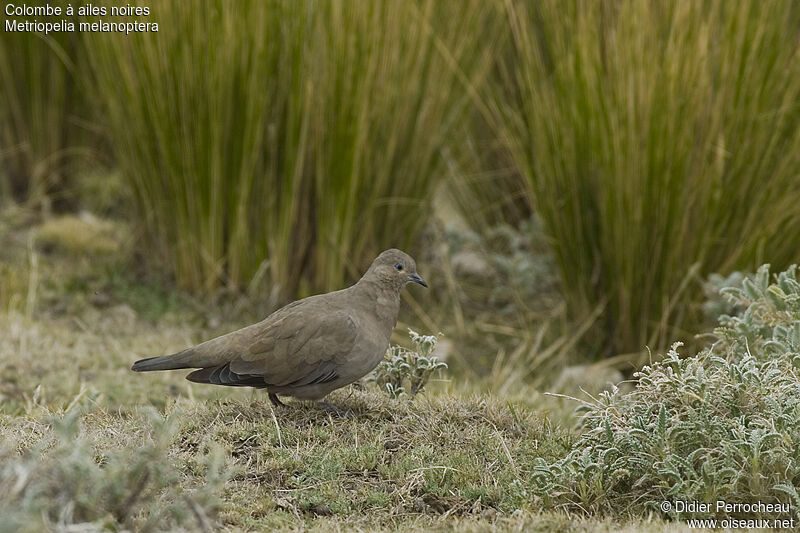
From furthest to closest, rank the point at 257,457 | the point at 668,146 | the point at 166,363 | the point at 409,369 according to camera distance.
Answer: the point at 668,146 → the point at 409,369 → the point at 166,363 → the point at 257,457

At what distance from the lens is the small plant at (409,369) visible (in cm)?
408

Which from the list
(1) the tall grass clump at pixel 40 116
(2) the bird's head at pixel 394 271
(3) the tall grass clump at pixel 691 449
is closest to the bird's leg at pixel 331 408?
(2) the bird's head at pixel 394 271

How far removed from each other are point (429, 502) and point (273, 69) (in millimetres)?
2952

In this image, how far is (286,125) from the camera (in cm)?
567

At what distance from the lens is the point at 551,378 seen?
17.8ft

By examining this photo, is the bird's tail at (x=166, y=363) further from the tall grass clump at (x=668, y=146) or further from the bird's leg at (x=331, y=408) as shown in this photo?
the tall grass clump at (x=668, y=146)

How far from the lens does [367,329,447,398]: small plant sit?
4.08 meters

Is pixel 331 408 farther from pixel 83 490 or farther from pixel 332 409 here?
pixel 83 490

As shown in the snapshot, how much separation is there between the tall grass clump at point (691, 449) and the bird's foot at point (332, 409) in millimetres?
832

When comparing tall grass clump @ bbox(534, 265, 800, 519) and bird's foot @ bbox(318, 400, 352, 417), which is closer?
tall grass clump @ bbox(534, 265, 800, 519)

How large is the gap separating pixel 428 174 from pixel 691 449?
9.53 feet

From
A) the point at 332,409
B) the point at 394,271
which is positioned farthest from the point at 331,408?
the point at 394,271

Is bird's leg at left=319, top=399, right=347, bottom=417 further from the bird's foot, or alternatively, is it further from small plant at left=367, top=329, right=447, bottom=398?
small plant at left=367, top=329, right=447, bottom=398

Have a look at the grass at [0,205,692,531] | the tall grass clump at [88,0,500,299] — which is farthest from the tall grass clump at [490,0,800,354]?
the grass at [0,205,692,531]
